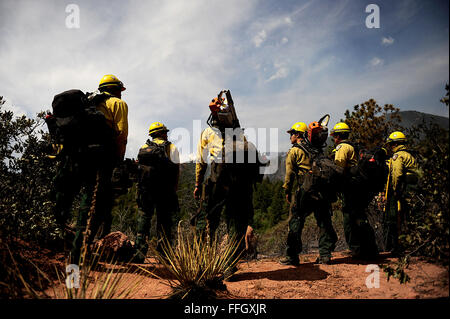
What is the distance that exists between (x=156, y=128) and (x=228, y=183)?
6.81 ft

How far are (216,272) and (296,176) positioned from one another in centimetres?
251

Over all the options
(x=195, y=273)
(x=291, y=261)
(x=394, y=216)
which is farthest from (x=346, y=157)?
(x=195, y=273)

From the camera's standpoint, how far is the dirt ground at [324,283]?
7.60 ft

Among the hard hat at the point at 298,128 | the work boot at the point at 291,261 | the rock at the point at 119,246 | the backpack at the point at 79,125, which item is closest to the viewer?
the backpack at the point at 79,125

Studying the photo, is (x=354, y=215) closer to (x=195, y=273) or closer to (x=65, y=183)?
(x=195, y=273)

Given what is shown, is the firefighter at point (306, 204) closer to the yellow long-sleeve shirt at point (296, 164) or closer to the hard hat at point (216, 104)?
the yellow long-sleeve shirt at point (296, 164)

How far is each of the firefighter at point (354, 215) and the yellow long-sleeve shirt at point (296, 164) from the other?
1.79 ft

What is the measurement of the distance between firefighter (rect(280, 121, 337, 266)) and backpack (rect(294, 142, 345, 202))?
0.05 m

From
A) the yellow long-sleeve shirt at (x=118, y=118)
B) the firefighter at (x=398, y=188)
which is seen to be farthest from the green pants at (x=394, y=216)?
the yellow long-sleeve shirt at (x=118, y=118)

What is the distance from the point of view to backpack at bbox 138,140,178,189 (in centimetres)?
429

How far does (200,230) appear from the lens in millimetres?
3805

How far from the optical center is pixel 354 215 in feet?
15.1

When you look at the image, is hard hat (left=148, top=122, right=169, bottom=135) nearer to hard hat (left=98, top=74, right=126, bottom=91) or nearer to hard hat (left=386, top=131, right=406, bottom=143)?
hard hat (left=98, top=74, right=126, bottom=91)

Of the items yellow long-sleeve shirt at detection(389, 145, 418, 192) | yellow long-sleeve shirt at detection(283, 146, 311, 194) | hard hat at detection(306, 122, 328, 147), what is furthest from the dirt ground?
hard hat at detection(306, 122, 328, 147)
